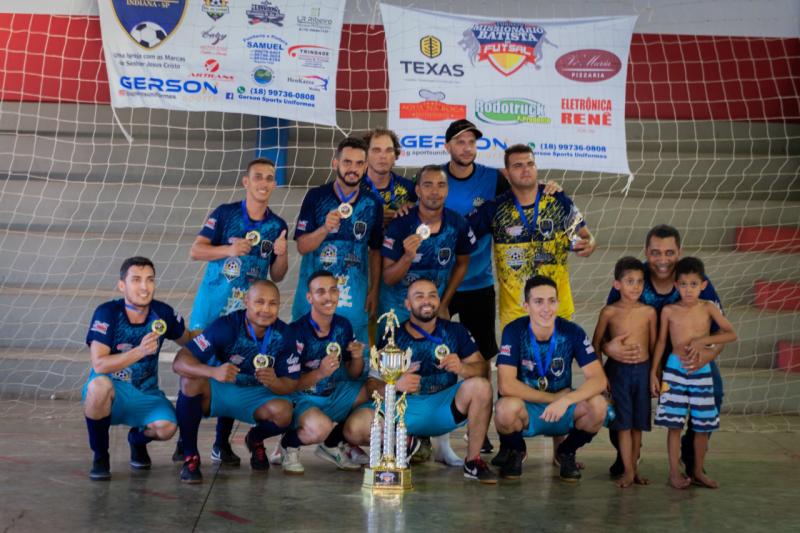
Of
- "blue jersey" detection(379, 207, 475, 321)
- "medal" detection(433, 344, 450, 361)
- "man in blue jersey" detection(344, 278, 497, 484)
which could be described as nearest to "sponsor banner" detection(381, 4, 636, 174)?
"blue jersey" detection(379, 207, 475, 321)

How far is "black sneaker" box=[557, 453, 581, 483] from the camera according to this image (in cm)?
547

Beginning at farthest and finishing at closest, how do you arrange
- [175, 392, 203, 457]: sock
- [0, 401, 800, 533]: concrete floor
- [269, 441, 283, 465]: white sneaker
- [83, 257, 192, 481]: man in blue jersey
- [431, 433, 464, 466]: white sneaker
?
[431, 433, 464, 466]: white sneaker, [269, 441, 283, 465]: white sneaker, [175, 392, 203, 457]: sock, [83, 257, 192, 481]: man in blue jersey, [0, 401, 800, 533]: concrete floor

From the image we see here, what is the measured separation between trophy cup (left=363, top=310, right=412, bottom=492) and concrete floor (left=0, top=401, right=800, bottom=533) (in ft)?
0.35

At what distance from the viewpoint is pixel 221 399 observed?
5.50 m

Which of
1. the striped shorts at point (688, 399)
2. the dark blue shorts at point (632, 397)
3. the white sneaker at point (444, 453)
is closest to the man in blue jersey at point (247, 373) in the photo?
the white sneaker at point (444, 453)

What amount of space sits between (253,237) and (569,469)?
2.06 m

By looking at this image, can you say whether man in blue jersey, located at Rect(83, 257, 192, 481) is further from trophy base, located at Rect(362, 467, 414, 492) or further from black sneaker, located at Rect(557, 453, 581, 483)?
black sneaker, located at Rect(557, 453, 581, 483)

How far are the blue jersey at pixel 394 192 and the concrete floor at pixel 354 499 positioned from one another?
1492 mm

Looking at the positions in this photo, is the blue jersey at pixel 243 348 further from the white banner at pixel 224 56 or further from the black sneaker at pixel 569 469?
the white banner at pixel 224 56

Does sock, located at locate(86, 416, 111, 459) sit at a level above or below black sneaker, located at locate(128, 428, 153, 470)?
above

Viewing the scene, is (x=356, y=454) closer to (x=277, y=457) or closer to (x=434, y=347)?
(x=277, y=457)

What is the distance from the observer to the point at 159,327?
5301mm

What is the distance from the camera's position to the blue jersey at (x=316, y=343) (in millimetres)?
5510

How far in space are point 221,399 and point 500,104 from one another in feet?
10.6
